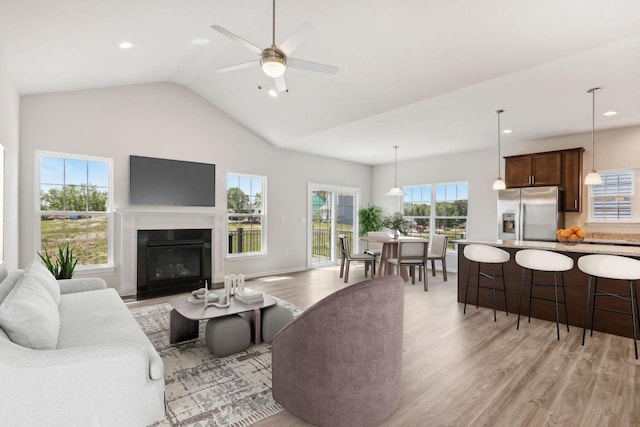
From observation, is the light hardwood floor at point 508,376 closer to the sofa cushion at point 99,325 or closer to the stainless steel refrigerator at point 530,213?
the sofa cushion at point 99,325

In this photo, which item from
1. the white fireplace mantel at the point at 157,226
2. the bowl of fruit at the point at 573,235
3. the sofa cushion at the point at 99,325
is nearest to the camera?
the sofa cushion at the point at 99,325

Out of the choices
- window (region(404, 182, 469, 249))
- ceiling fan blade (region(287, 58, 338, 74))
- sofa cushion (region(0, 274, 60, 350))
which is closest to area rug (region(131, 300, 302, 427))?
sofa cushion (region(0, 274, 60, 350))

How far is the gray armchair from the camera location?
171 centimetres

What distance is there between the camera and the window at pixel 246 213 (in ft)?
20.1

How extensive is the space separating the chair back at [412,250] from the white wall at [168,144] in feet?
8.09

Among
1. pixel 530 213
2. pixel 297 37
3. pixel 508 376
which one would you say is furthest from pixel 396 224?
pixel 297 37

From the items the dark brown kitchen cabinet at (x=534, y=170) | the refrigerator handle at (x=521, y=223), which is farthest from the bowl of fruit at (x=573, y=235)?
the dark brown kitchen cabinet at (x=534, y=170)

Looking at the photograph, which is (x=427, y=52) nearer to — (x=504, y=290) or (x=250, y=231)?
(x=504, y=290)

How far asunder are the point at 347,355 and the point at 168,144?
4741 mm

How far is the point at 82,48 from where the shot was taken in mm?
3240

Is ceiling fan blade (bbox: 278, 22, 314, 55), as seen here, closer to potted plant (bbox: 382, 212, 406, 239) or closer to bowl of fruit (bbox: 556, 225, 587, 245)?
bowl of fruit (bbox: 556, 225, 587, 245)

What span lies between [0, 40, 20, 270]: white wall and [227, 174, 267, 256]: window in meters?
2.92

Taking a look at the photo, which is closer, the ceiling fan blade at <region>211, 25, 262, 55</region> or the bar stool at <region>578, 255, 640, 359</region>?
the ceiling fan blade at <region>211, 25, 262, 55</region>

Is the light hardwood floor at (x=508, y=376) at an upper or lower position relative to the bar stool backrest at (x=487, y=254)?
lower
